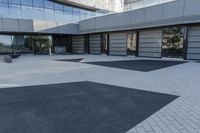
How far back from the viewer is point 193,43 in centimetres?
1580

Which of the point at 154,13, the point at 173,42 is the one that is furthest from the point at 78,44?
the point at 173,42

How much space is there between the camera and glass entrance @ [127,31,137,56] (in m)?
21.1

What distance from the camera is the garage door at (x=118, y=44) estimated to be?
22.3 meters

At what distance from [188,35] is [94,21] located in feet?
43.2

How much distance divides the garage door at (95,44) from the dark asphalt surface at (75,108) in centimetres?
1964

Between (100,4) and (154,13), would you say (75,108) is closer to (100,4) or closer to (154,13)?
(154,13)

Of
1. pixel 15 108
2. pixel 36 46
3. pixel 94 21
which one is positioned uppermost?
pixel 94 21

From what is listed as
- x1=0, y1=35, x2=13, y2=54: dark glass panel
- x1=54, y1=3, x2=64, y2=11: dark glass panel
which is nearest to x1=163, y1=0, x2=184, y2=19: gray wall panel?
x1=54, y1=3, x2=64, y2=11: dark glass panel

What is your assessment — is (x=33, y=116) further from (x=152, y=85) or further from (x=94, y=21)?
(x=94, y=21)

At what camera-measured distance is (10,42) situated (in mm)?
26203

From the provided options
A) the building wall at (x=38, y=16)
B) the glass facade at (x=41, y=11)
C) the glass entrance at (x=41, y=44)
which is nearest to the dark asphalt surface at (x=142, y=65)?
the building wall at (x=38, y=16)

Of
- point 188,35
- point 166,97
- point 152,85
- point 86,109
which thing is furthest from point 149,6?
point 86,109

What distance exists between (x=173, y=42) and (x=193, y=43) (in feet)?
6.89

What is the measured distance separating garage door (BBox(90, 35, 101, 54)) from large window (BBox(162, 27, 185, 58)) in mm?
10660
